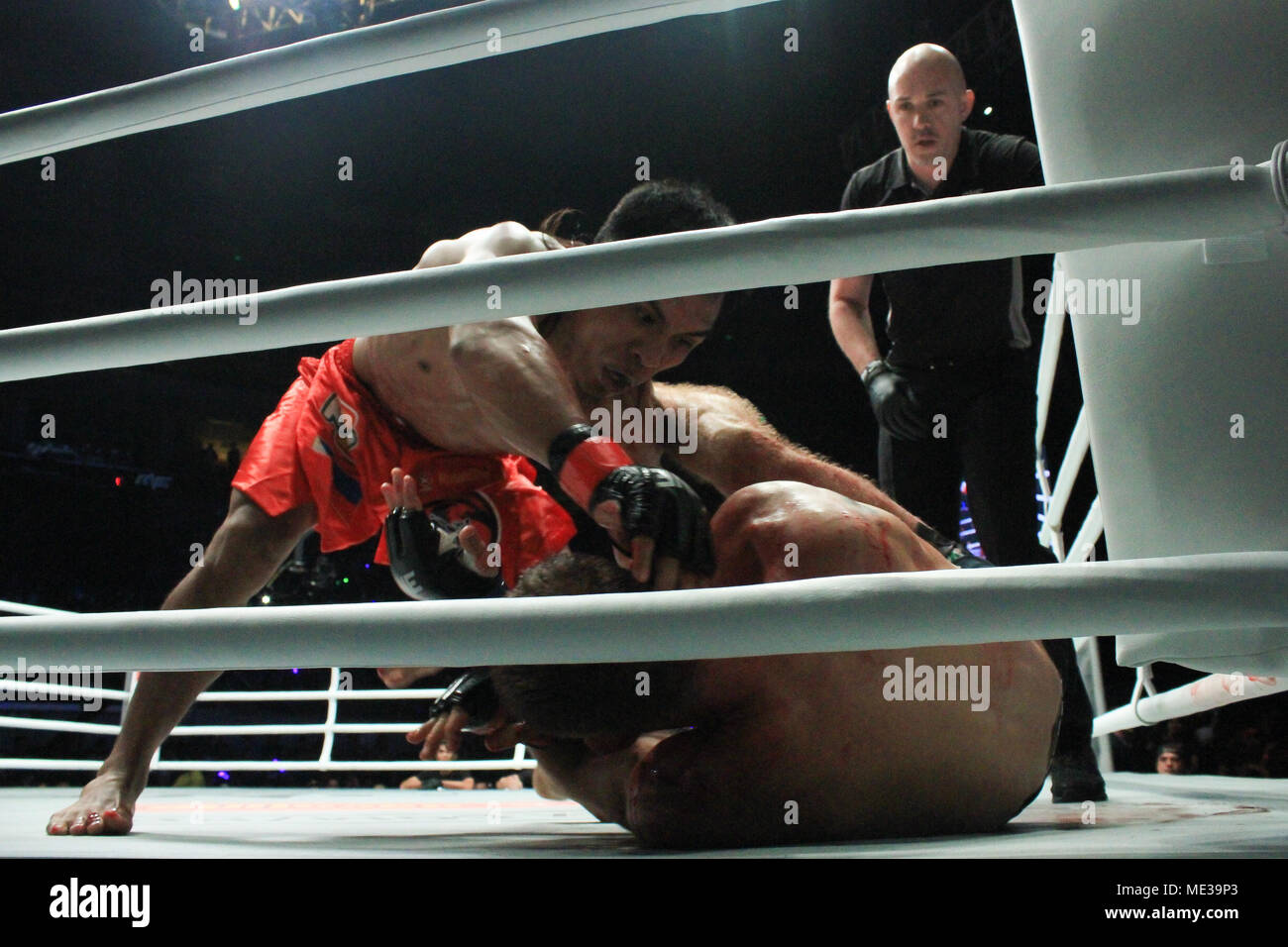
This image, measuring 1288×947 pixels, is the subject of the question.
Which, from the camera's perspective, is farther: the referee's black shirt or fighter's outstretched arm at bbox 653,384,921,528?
the referee's black shirt

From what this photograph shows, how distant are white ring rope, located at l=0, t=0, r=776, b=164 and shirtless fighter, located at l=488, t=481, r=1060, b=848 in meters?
0.43

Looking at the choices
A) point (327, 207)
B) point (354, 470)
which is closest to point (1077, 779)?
point (354, 470)

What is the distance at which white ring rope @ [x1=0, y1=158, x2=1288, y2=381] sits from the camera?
445 mm

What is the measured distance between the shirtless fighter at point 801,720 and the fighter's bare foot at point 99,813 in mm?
568

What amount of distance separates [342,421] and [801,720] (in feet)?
3.40

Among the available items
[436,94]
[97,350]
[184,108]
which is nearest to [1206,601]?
[97,350]

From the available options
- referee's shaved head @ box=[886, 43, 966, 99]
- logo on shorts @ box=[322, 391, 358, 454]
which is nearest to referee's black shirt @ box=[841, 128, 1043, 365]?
referee's shaved head @ box=[886, 43, 966, 99]

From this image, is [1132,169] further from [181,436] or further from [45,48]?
[181,436]

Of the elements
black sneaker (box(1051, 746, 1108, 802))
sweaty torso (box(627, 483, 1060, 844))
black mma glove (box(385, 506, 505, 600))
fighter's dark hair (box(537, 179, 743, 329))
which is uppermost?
fighter's dark hair (box(537, 179, 743, 329))

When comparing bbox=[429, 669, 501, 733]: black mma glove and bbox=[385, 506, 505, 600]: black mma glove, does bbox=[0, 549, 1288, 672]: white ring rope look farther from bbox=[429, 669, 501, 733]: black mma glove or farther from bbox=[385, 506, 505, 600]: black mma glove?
bbox=[385, 506, 505, 600]: black mma glove

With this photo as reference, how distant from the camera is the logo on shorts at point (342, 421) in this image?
1490 mm

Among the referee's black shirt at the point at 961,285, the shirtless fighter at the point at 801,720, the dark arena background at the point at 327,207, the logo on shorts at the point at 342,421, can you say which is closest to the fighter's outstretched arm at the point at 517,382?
the shirtless fighter at the point at 801,720

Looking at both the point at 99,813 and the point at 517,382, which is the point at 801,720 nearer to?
the point at 517,382

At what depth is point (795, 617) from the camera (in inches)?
16.3
